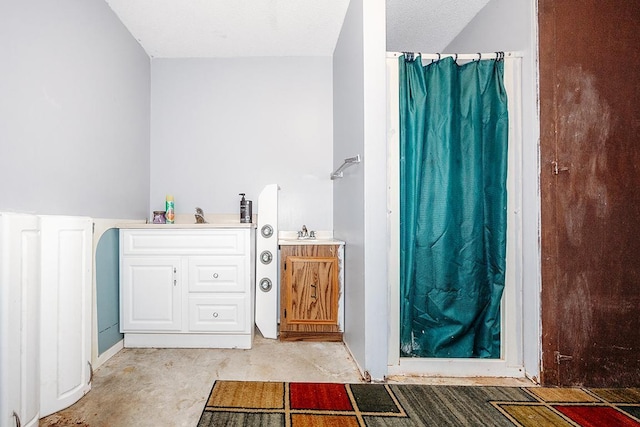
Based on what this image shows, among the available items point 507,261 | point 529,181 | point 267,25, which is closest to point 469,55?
point 529,181

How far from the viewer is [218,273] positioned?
2484 mm

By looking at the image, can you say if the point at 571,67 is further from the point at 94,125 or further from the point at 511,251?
the point at 94,125

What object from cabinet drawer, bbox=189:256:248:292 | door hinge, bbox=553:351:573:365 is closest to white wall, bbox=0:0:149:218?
cabinet drawer, bbox=189:256:248:292

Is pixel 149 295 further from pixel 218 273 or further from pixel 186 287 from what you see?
pixel 218 273

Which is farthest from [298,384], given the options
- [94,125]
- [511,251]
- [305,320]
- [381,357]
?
[94,125]

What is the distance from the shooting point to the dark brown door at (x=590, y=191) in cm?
185

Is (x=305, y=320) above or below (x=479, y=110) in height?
below

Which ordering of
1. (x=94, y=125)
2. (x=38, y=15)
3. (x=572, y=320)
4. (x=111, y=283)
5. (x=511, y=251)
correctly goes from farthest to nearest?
(x=111, y=283) → (x=94, y=125) → (x=511, y=251) → (x=572, y=320) → (x=38, y=15)

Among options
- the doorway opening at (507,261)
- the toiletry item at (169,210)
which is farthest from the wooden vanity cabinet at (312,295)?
the toiletry item at (169,210)

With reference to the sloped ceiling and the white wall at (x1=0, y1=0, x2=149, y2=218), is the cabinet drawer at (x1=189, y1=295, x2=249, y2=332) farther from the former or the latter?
the sloped ceiling

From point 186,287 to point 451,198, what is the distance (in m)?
1.82

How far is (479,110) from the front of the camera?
201cm

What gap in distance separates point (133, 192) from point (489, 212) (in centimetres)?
252

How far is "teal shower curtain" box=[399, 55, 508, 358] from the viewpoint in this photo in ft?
6.52
